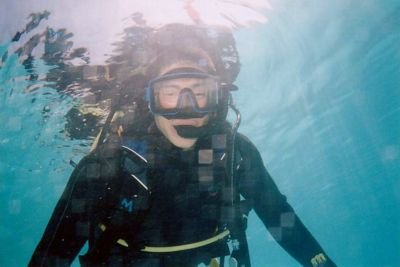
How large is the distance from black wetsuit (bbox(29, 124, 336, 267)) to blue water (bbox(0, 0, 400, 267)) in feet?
22.7

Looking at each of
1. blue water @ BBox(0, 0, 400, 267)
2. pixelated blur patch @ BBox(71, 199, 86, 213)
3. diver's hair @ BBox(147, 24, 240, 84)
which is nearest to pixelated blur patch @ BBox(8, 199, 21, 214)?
blue water @ BBox(0, 0, 400, 267)

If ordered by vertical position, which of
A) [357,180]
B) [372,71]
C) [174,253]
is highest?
[174,253]

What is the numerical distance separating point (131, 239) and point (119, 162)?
3.14ft

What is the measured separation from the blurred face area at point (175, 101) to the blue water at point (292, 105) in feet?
20.1

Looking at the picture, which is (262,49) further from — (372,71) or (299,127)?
(299,127)

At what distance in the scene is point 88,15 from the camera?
9.75 m

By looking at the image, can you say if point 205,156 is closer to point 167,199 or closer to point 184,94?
point 167,199

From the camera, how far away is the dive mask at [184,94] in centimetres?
496

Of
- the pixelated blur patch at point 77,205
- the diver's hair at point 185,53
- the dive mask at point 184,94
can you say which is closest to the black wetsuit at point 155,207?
the pixelated blur patch at point 77,205

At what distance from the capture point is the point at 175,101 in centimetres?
516

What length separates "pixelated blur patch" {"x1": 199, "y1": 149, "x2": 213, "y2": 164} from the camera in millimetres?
4957

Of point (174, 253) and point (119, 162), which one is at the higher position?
point (119, 162)

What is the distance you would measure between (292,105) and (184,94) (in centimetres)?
1426

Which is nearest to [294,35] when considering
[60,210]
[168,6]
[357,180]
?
[168,6]
